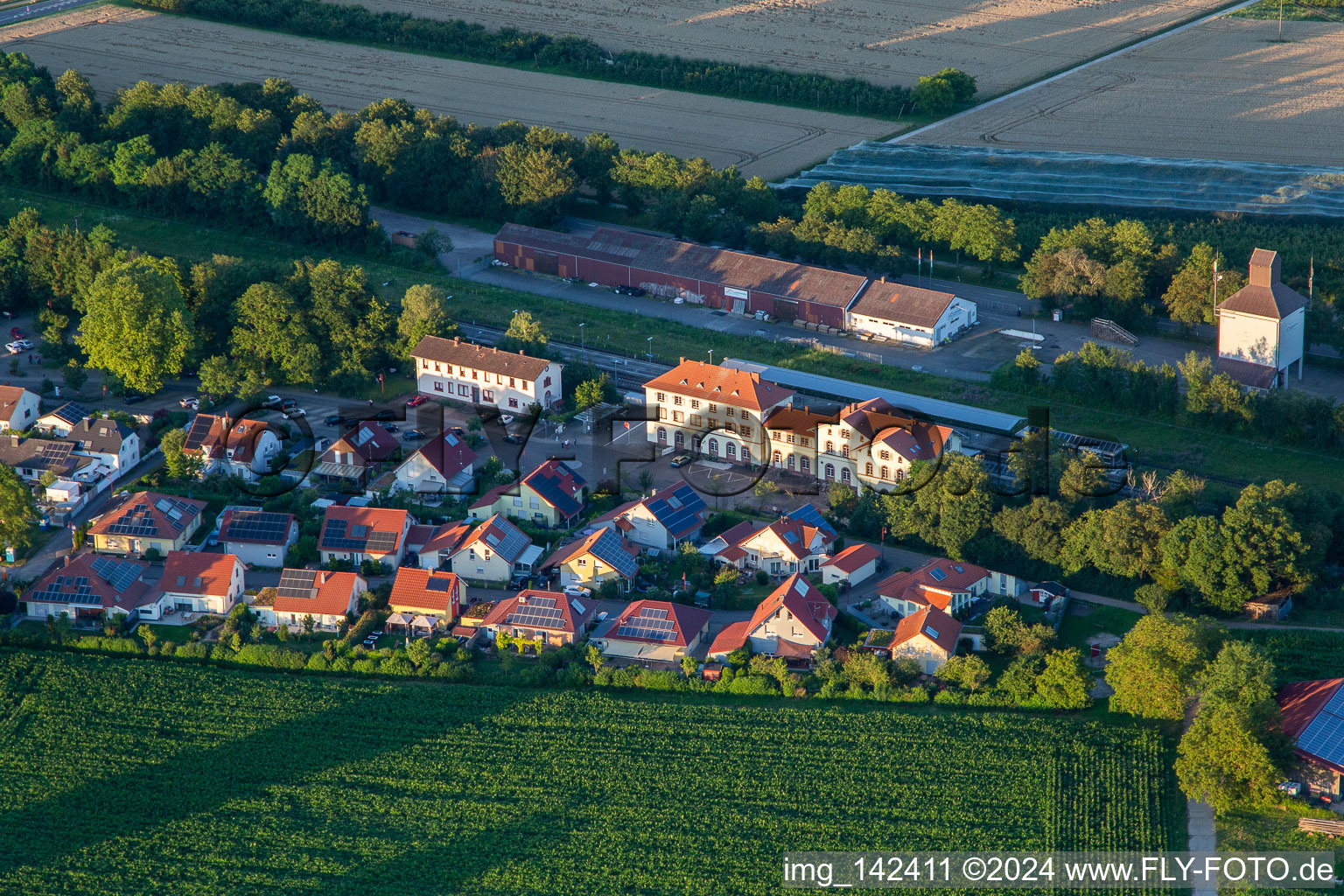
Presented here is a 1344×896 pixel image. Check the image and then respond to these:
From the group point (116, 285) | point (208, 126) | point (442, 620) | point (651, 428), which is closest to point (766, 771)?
point (442, 620)

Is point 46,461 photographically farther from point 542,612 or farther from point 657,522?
point 657,522

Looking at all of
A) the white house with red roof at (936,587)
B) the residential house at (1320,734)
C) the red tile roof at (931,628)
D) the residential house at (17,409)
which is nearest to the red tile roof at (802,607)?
the white house with red roof at (936,587)

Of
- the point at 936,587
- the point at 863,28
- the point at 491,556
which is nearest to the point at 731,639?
the point at 936,587

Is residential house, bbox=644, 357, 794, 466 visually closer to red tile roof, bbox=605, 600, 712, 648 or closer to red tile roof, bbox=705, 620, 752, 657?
red tile roof, bbox=605, 600, 712, 648

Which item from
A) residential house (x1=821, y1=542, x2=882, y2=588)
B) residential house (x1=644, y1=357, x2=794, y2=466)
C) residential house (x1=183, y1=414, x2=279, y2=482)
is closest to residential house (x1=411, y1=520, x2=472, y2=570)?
residential house (x1=183, y1=414, x2=279, y2=482)

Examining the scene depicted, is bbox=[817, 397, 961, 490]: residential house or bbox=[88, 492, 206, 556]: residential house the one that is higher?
bbox=[817, 397, 961, 490]: residential house
